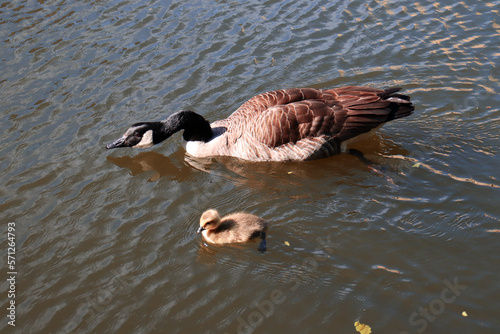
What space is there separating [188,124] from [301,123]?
6.12ft

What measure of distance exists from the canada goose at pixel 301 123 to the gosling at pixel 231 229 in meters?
1.84

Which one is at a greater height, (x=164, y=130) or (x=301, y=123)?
(x=164, y=130)

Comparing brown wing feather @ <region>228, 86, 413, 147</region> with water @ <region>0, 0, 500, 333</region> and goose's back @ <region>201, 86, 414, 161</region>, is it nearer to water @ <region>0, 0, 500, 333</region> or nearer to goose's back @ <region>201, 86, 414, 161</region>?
goose's back @ <region>201, 86, 414, 161</region>

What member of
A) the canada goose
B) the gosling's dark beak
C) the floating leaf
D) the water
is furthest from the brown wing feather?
the floating leaf

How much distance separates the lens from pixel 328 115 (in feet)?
24.5

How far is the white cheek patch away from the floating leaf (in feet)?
15.1

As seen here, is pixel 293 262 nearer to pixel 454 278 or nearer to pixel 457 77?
pixel 454 278

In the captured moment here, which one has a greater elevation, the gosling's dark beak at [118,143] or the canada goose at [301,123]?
the gosling's dark beak at [118,143]

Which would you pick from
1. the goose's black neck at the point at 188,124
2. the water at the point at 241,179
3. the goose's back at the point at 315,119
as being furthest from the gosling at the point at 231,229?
the goose's black neck at the point at 188,124

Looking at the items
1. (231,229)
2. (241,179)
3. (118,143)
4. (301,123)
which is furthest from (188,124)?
(231,229)

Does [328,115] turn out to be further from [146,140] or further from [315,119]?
[146,140]

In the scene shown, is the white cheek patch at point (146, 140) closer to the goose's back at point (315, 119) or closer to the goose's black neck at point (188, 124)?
the goose's black neck at point (188, 124)

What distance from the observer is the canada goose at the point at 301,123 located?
24.3ft

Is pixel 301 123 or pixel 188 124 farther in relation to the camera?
pixel 188 124
